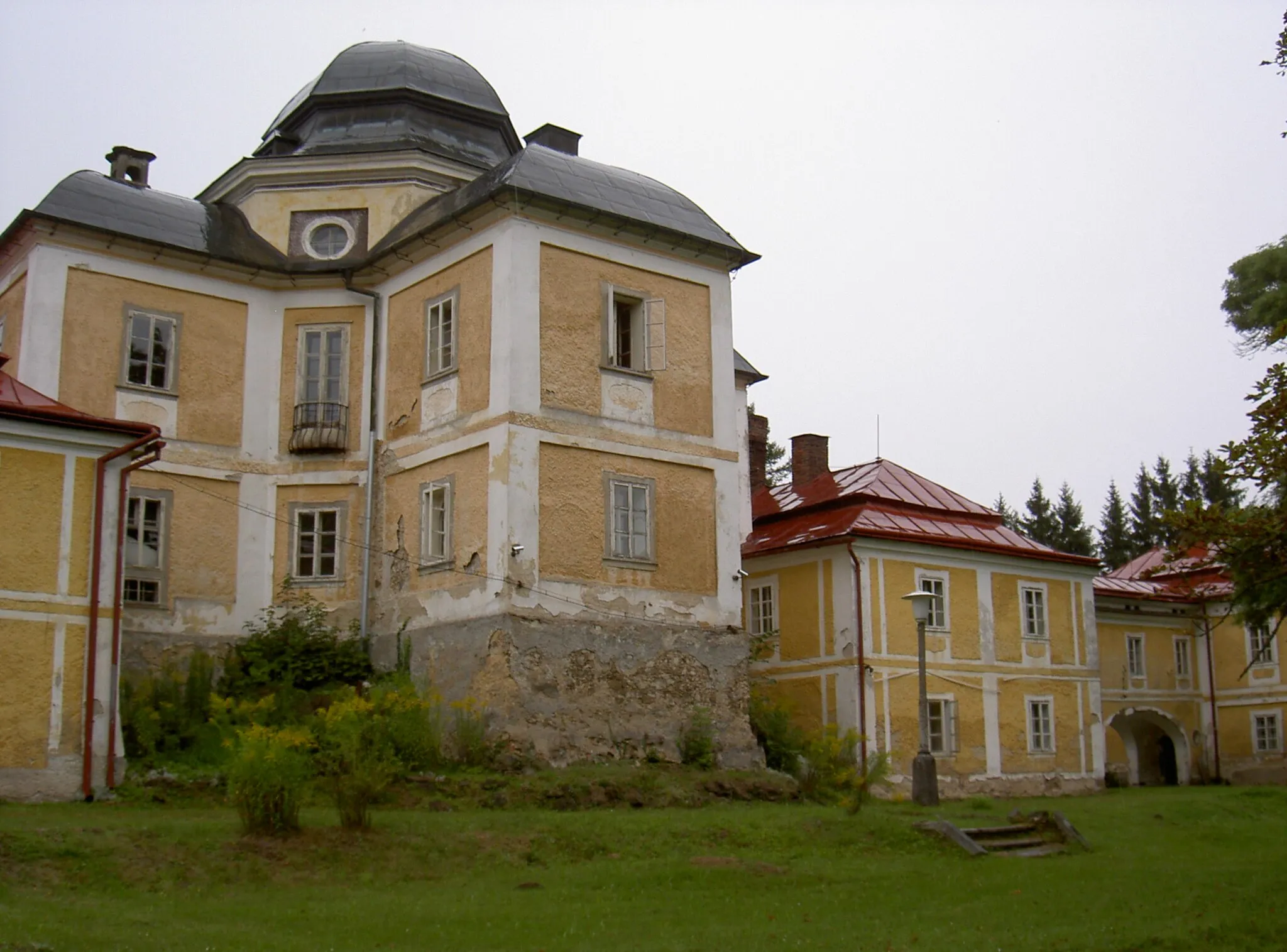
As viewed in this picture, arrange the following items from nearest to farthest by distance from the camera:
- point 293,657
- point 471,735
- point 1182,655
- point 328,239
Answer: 1. point 471,735
2. point 293,657
3. point 328,239
4. point 1182,655

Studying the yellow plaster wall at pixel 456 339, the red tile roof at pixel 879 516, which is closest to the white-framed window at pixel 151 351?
the yellow plaster wall at pixel 456 339

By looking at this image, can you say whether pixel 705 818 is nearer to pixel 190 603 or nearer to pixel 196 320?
pixel 190 603

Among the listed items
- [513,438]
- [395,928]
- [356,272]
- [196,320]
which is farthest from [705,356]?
[395,928]

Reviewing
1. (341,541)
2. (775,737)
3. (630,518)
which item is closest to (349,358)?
(341,541)

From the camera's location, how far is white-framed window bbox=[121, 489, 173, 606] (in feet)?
75.5

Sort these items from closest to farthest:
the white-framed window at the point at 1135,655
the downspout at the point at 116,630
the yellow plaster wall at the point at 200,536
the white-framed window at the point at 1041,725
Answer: the downspout at the point at 116,630
the yellow plaster wall at the point at 200,536
the white-framed window at the point at 1041,725
the white-framed window at the point at 1135,655

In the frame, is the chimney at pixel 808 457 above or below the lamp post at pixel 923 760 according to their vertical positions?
above

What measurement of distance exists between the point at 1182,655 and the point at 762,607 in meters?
14.7

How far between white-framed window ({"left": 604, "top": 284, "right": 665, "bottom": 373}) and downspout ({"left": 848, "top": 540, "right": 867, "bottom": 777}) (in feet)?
22.0

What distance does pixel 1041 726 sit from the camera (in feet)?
102

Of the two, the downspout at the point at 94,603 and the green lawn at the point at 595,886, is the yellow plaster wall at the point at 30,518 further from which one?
the green lawn at the point at 595,886

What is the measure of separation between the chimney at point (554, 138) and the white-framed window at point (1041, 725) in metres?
14.8

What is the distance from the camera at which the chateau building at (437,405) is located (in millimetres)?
22172

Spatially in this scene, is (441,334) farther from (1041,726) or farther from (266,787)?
(1041,726)
